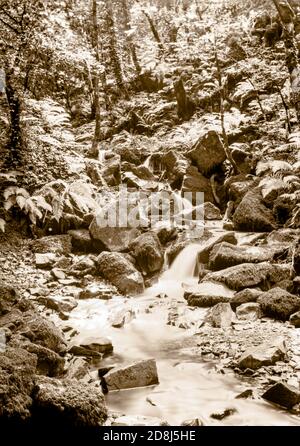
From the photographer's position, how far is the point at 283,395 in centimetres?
396

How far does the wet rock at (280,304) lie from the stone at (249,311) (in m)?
0.10

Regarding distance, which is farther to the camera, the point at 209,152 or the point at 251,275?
the point at 209,152

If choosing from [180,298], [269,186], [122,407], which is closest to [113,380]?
[122,407]

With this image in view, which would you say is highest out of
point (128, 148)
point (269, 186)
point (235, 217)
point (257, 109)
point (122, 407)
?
point (257, 109)

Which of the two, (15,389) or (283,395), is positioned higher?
(15,389)

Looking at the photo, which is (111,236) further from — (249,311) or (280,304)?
(280,304)

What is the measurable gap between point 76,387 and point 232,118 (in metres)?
11.0

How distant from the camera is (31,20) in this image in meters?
5.51

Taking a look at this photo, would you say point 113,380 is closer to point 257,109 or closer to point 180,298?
point 180,298

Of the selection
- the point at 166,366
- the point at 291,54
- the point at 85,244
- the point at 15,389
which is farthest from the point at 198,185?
the point at 15,389

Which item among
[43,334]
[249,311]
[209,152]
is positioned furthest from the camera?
[209,152]

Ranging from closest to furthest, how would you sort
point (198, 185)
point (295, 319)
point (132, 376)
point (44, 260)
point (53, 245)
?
1. point (132, 376)
2. point (295, 319)
3. point (44, 260)
4. point (53, 245)
5. point (198, 185)

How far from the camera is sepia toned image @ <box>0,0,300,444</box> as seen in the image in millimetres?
3760

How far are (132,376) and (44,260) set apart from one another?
4.39 m
